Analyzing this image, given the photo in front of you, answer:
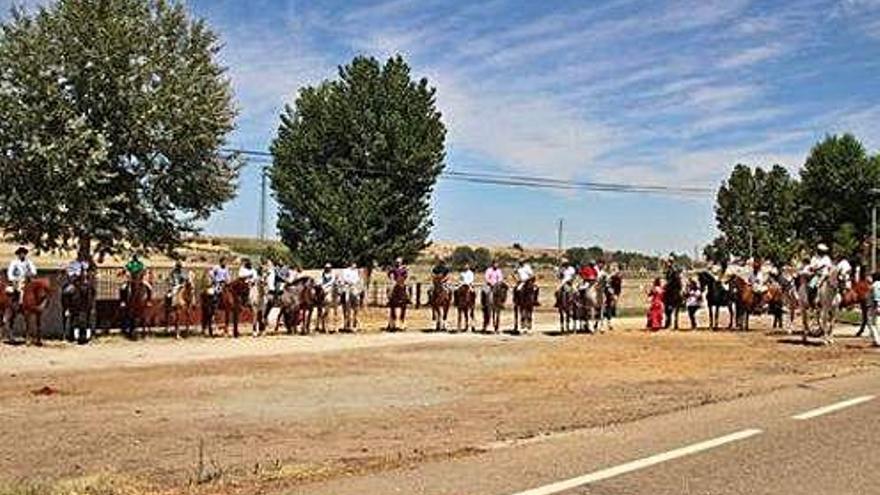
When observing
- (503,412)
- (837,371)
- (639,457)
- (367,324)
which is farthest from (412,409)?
(367,324)

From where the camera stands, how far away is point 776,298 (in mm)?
38469

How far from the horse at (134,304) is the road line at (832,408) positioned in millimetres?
20405

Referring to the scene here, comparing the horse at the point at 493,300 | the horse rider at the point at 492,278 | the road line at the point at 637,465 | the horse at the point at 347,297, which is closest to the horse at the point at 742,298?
the horse at the point at 493,300

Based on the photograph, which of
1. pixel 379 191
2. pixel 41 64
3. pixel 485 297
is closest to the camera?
pixel 41 64

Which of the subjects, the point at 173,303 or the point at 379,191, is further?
the point at 379,191

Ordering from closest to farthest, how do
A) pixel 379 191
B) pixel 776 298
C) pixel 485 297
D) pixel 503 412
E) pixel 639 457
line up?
1. pixel 639 457
2. pixel 503 412
3. pixel 485 297
4. pixel 776 298
5. pixel 379 191

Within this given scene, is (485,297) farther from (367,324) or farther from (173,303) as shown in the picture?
(173,303)

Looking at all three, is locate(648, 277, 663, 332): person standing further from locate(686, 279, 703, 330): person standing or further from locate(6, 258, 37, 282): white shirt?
locate(6, 258, 37, 282): white shirt

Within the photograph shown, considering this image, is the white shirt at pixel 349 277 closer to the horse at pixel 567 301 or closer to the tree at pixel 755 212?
the horse at pixel 567 301

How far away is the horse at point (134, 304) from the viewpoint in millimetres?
30828

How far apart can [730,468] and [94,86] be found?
24.1m

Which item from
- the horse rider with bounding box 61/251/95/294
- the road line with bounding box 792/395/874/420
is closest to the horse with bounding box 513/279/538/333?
the horse rider with bounding box 61/251/95/294

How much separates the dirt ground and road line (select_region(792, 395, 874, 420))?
1.85 metres

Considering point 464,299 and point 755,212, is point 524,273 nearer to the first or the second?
point 464,299
